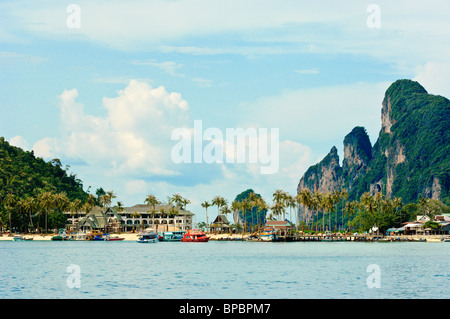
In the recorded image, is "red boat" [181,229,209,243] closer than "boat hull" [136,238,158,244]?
No

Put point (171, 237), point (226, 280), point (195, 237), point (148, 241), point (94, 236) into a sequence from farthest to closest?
1. point (94, 236)
2. point (171, 237)
3. point (195, 237)
4. point (148, 241)
5. point (226, 280)

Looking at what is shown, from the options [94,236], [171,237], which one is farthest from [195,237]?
[94,236]

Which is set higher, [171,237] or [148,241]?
[171,237]

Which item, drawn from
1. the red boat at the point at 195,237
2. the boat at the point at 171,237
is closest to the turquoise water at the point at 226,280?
the red boat at the point at 195,237

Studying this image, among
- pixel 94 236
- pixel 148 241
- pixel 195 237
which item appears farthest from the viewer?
pixel 94 236

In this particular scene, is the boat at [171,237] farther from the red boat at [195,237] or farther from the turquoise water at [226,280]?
the turquoise water at [226,280]

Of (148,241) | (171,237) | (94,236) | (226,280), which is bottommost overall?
(148,241)

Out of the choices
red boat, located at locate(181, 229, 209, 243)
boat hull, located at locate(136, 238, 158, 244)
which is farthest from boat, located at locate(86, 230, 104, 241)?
red boat, located at locate(181, 229, 209, 243)

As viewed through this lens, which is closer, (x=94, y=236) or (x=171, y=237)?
(x=171, y=237)

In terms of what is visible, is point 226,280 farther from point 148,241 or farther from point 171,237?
point 171,237

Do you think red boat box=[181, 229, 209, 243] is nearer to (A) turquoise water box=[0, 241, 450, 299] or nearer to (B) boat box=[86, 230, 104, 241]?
(B) boat box=[86, 230, 104, 241]
